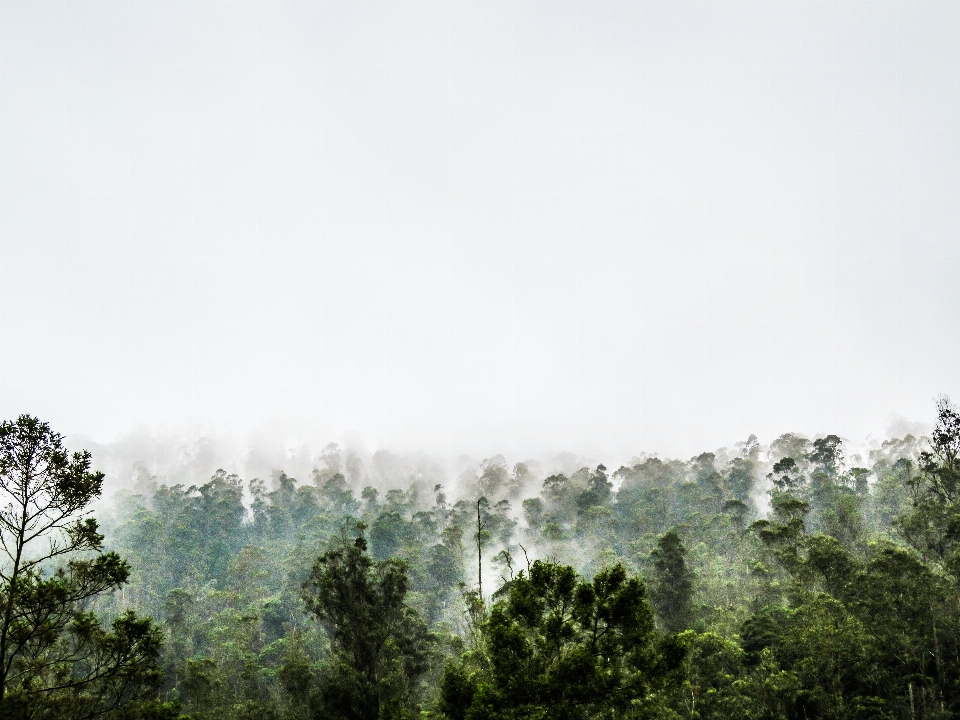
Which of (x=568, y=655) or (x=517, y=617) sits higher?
(x=517, y=617)

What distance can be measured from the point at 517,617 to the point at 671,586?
83.4ft

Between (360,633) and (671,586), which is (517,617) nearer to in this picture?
(360,633)

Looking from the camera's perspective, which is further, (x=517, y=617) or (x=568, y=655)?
(x=517, y=617)

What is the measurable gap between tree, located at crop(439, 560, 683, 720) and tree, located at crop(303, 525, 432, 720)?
10193 mm

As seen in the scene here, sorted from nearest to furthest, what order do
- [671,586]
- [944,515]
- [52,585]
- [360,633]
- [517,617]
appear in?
[52,585]
[517,617]
[360,633]
[944,515]
[671,586]

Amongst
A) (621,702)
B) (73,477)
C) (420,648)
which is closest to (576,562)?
(420,648)

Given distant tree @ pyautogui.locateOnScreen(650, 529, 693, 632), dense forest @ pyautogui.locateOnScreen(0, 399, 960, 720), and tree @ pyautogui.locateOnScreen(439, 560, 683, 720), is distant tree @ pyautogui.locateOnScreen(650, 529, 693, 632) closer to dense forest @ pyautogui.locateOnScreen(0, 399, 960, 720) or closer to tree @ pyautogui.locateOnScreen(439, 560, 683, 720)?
dense forest @ pyautogui.locateOnScreen(0, 399, 960, 720)

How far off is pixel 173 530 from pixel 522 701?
68.0 metres

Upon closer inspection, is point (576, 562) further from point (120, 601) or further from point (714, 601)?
point (120, 601)

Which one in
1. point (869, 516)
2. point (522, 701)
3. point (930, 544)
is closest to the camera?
point (522, 701)

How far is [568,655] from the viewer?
1251 cm

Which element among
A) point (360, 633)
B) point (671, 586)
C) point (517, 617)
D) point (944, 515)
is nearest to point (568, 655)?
point (517, 617)

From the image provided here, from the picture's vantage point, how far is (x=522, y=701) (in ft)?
41.3

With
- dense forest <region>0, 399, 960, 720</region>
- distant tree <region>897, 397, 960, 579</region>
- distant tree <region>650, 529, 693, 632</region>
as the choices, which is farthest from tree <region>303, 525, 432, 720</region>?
distant tree <region>897, 397, 960, 579</region>
